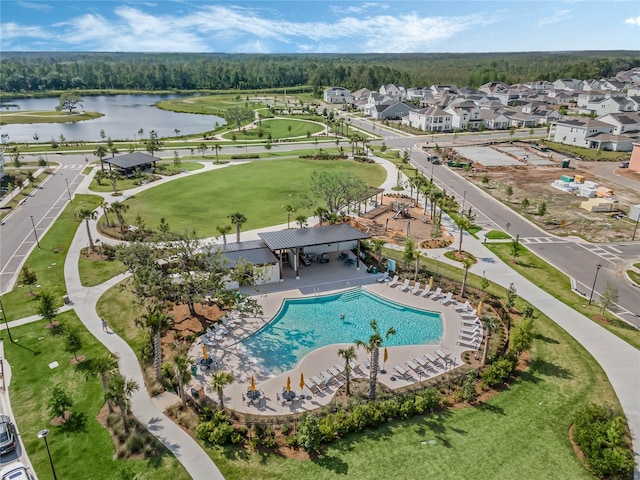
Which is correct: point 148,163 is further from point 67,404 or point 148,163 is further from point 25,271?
point 67,404

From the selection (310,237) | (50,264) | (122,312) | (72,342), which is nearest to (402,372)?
(310,237)

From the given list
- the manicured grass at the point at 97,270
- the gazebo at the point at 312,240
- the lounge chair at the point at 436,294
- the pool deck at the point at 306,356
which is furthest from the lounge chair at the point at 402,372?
the manicured grass at the point at 97,270

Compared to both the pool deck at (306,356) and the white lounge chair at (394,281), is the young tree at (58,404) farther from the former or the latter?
the white lounge chair at (394,281)

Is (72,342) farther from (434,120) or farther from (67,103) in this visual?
(67,103)

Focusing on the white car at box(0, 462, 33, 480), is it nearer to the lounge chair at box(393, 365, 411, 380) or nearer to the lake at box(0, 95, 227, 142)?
the lounge chair at box(393, 365, 411, 380)

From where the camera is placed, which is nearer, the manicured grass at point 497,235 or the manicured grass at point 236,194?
the manicured grass at point 497,235

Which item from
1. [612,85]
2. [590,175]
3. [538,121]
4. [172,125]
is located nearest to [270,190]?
[590,175]
